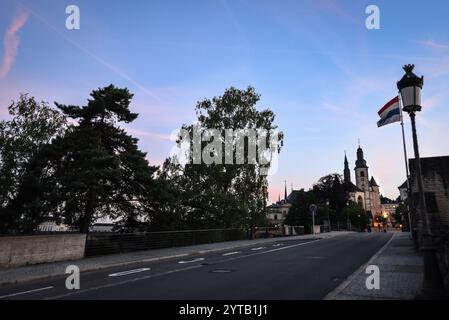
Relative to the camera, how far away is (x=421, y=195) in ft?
25.8

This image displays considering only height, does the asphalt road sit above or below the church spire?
below

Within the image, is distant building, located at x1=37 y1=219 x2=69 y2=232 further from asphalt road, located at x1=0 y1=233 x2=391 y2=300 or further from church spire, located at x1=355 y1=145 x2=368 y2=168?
church spire, located at x1=355 y1=145 x2=368 y2=168

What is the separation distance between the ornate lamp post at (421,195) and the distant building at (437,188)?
41.2ft

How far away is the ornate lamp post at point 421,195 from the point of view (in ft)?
22.7

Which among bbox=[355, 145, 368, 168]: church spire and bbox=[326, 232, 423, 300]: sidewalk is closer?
bbox=[326, 232, 423, 300]: sidewalk

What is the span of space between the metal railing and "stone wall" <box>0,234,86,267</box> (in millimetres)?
1118

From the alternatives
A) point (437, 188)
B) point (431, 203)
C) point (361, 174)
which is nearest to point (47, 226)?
point (431, 203)

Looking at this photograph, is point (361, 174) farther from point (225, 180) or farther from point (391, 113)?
point (391, 113)

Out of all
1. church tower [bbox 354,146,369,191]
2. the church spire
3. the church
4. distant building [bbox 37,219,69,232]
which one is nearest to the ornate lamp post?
distant building [bbox 37,219,69,232]

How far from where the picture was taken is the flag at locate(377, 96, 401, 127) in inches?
734

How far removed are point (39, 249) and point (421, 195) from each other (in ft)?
47.0

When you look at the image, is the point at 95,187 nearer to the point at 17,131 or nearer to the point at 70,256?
the point at 70,256
